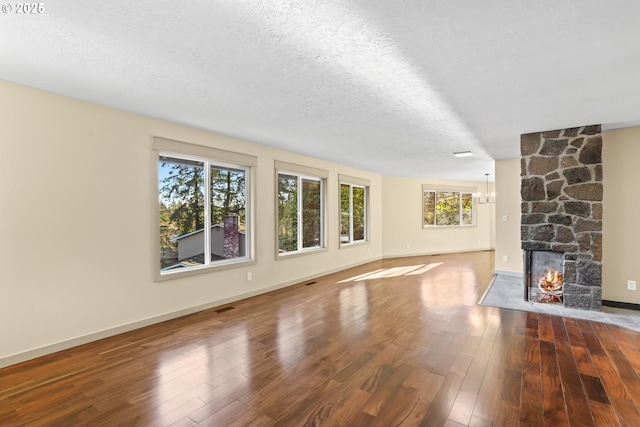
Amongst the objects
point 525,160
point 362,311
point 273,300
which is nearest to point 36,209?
point 273,300

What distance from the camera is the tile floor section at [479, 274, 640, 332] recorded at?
3.77m

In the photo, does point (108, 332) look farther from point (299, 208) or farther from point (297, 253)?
point (299, 208)

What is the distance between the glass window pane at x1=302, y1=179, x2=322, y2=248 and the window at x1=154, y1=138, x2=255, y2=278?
1.58 meters

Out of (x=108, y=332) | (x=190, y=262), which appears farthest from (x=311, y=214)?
(x=108, y=332)

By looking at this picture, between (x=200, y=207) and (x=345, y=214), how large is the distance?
403cm

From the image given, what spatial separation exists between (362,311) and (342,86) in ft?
9.33

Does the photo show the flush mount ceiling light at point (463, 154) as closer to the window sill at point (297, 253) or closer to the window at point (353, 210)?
the window at point (353, 210)

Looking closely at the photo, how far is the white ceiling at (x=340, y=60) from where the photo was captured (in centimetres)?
182

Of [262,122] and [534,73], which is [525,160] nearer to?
[534,73]

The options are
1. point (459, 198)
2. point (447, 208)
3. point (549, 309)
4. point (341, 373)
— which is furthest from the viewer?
→ point (459, 198)

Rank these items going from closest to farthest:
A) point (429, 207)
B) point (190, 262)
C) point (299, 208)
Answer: point (190, 262)
point (299, 208)
point (429, 207)

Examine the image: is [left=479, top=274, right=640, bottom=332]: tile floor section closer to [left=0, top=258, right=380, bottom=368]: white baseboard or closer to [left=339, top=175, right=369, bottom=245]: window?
[left=339, top=175, right=369, bottom=245]: window

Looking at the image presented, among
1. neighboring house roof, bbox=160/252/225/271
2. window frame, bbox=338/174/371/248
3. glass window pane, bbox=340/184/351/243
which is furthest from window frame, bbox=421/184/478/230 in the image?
neighboring house roof, bbox=160/252/225/271

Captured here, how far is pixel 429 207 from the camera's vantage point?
10.0 m
